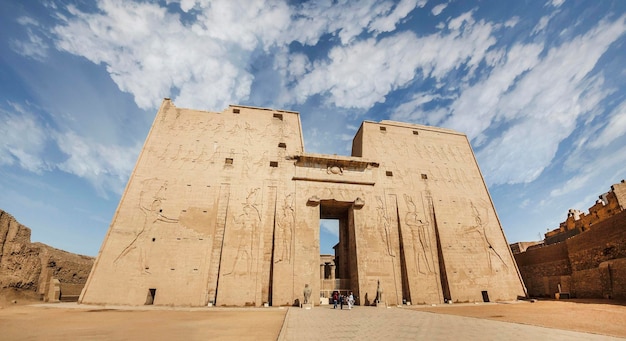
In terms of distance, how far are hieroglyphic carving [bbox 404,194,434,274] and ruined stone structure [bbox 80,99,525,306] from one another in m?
0.08

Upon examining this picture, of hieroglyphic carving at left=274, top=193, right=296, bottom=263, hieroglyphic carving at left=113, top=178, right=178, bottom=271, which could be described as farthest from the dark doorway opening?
hieroglyphic carving at left=274, top=193, right=296, bottom=263

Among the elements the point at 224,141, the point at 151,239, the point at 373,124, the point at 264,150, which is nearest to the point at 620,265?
the point at 373,124

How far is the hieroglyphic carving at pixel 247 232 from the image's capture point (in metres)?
15.7

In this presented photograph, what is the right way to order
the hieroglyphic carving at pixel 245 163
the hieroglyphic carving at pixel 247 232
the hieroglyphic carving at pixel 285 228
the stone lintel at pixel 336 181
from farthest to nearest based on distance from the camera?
the stone lintel at pixel 336 181 < the hieroglyphic carving at pixel 245 163 < the hieroglyphic carving at pixel 285 228 < the hieroglyphic carving at pixel 247 232

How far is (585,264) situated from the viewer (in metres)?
16.3

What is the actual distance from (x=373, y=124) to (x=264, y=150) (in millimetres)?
8943

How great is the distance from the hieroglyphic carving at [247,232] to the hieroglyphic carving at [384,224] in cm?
780

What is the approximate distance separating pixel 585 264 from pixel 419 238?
30.0 ft

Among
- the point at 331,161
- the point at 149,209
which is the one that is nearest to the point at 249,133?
the point at 331,161

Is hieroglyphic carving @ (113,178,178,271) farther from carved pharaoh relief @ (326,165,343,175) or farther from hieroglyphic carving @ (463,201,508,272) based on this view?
hieroglyphic carving @ (463,201,508,272)

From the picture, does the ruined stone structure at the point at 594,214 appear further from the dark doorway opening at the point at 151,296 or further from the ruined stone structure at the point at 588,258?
the dark doorway opening at the point at 151,296

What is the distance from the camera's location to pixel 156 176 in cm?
1728

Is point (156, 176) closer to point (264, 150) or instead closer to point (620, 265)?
point (264, 150)

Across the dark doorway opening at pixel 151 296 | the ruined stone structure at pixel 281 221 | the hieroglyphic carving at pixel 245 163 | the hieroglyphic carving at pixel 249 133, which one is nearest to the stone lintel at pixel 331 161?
the ruined stone structure at pixel 281 221
